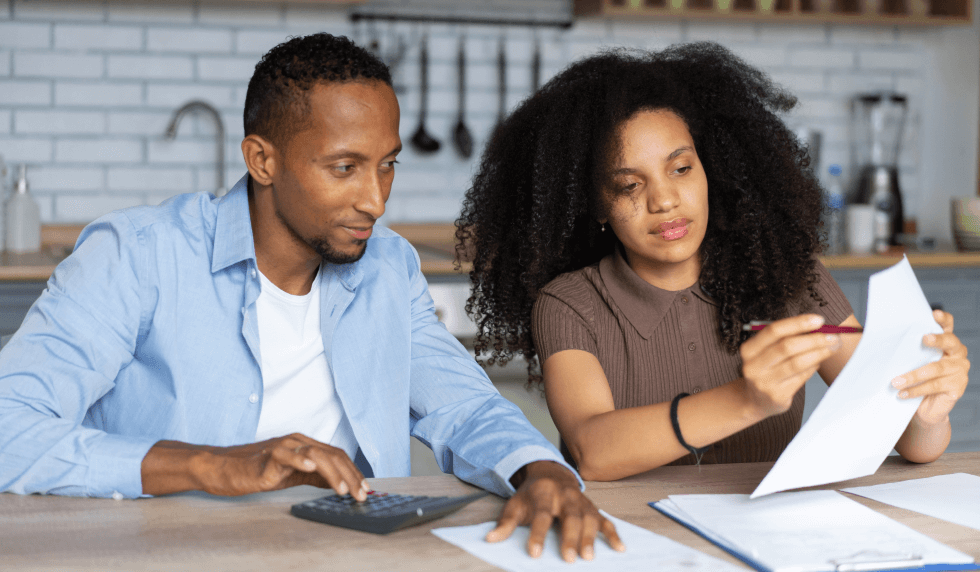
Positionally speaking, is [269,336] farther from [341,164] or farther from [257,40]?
[257,40]

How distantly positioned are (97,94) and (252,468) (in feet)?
8.43

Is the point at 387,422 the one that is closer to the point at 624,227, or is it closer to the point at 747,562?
the point at 624,227

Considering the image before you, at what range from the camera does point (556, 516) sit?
0.97m

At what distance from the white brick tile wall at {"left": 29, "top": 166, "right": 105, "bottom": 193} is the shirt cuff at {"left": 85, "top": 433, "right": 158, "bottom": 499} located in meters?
2.39

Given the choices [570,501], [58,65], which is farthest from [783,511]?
[58,65]

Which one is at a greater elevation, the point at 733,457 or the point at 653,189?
the point at 653,189

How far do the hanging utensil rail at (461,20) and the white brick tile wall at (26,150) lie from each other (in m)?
1.14

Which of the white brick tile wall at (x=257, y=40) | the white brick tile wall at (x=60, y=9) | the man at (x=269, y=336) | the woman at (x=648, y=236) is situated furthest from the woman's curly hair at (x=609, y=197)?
the white brick tile wall at (x=60, y=9)

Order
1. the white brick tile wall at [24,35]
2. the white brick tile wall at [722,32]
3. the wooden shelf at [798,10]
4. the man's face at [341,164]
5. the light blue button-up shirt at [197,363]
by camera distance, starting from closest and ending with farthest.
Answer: the light blue button-up shirt at [197,363]
the man's face at [341,164]
the white brick tile wall at [24,35]
the wooden shelf at [798,10]
the white brick tile wall at [722,32]

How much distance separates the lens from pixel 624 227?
150 centimetres

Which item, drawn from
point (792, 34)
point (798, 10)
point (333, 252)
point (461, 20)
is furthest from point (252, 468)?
point (792, 34)

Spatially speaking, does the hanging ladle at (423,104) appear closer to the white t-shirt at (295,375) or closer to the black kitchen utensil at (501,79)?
the black kitchen utensil at (501,79)

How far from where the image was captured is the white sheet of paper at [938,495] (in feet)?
3.40

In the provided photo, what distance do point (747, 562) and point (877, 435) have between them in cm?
29
